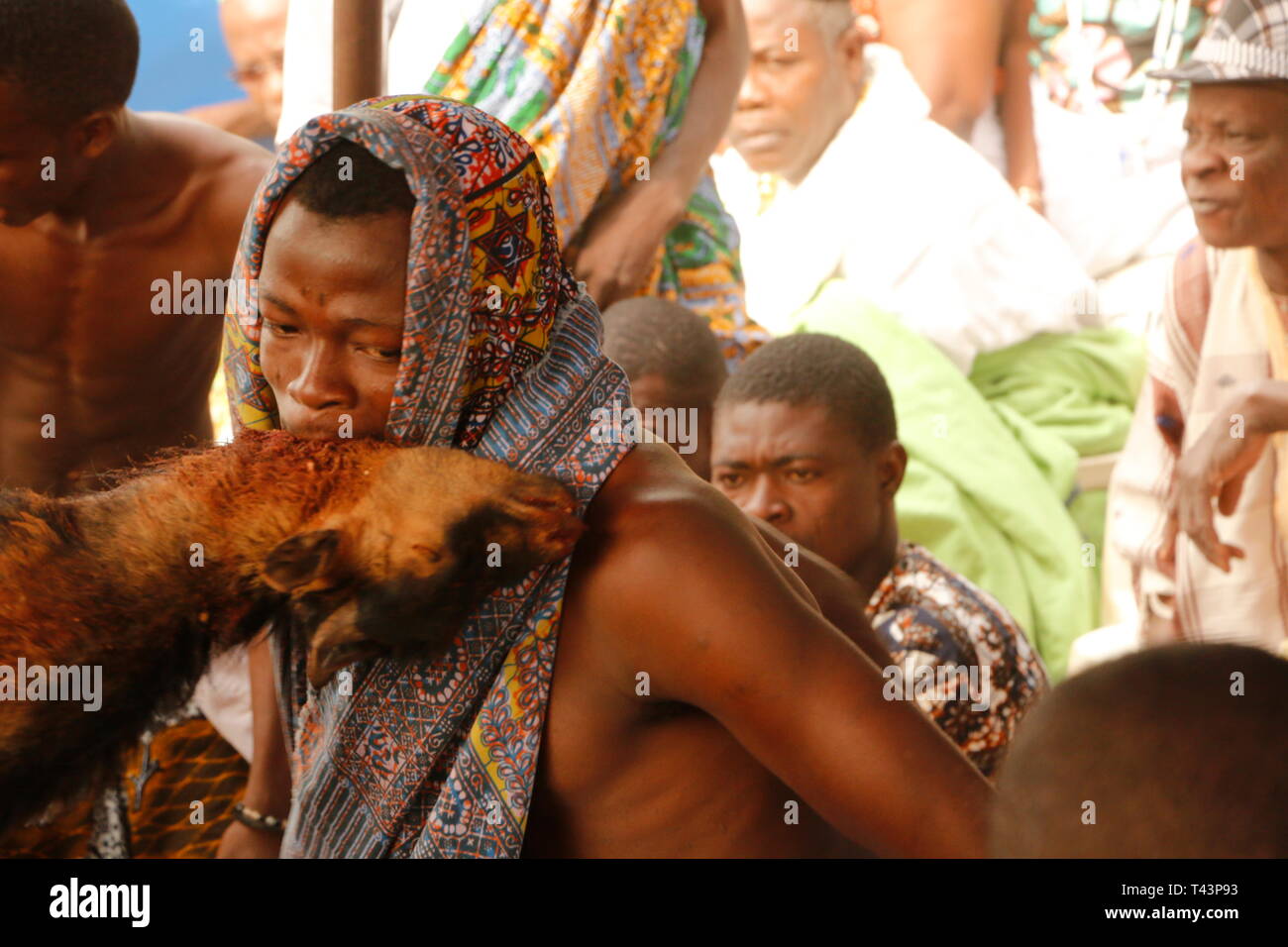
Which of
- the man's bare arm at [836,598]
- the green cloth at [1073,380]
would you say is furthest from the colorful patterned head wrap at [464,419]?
Result: the green cloth at [1073,380]

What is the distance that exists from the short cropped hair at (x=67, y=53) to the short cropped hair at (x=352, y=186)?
1.28 metres

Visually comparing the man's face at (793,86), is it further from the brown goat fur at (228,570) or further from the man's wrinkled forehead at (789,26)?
the brown goat fur at (228,570)

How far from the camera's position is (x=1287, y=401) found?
3.41 meters

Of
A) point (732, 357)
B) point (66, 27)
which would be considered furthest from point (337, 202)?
point (732, 357)

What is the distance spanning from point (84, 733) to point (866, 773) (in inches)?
28.5

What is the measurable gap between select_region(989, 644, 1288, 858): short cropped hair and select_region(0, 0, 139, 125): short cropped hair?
7.21 feet

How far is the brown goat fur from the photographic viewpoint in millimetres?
1378

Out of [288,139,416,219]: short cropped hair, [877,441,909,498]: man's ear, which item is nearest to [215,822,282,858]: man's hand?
[288,139,416,219]: short cropped hair

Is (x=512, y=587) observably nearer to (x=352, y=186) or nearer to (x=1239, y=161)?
(x=352, y=186)

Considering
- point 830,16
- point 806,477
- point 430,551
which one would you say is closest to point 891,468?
point 806,477

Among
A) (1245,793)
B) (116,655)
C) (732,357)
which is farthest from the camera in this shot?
(732,357)

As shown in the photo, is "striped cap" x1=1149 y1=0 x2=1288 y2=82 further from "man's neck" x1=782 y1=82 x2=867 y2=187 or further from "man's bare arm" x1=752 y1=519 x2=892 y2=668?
"man's bare arm" x1=752 y1=519 x2=892 y2=668

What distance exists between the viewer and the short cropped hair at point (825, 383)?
3.05 metres
